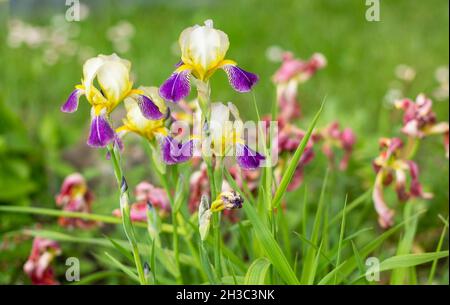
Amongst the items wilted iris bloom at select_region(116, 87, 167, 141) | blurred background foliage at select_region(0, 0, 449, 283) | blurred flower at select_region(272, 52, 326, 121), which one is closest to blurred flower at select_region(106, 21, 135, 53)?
blurred background foliage at select_region(0, 0, 449, 283)

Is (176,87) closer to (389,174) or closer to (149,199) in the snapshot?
(149,199)

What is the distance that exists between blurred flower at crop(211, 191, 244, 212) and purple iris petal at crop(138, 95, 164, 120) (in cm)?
16

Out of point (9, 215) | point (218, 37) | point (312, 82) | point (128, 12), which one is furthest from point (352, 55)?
point (218, 37)

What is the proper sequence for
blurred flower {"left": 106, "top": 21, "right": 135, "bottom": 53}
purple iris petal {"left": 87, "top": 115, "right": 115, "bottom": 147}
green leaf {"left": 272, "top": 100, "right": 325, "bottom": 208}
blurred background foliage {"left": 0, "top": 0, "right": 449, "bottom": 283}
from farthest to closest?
blurred flower {"left": 106, "top": 21, "right": 135, "bottom": 53} → blurred background foliage {"left": 0, "top": 0, "right": 449, "bottom": 283} → green leaf {"left": 272, "top": 100, "right": 325, "bottom": 208} → purple iris petal {"left": 87, "top": 115, "right": 115, "bottom": 147}

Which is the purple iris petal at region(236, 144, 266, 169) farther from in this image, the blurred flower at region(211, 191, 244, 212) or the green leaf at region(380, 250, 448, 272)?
the green leaf at region(380, 250, 448, 272)

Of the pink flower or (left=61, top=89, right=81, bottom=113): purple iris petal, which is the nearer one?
(left=61, top=89, right=81, bottom=113): purple iris petal

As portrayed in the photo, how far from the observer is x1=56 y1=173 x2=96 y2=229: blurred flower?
5.80 ft

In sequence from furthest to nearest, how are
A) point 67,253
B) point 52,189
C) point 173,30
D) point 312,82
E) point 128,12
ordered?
point 128,12 → point 173,30 → point 312,82 → point 52,189 → point 67,253

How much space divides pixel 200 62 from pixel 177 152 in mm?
155

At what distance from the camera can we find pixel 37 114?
2859mm

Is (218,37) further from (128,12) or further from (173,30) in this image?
(128,12)

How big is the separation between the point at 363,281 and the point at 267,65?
199 cm

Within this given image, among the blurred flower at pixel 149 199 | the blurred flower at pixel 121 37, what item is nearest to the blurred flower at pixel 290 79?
the blurred flower at pixel 149 199
